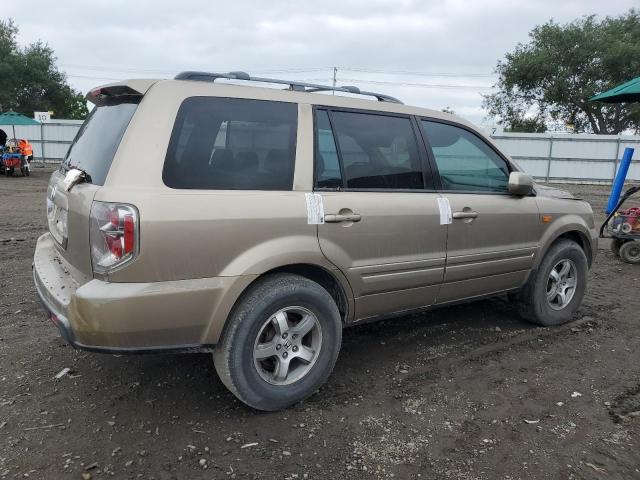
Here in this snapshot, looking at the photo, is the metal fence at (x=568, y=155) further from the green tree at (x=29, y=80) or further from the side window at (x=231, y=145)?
the green tree at (x=29, y=80)

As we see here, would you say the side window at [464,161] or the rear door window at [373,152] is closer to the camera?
the rear door window at [373,152]

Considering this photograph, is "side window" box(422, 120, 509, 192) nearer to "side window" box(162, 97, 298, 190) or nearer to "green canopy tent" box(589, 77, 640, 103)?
A: "side window" box(162, 97, 298, 190)

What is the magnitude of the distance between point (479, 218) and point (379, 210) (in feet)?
3.17

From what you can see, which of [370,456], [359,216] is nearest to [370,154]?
[359,216]

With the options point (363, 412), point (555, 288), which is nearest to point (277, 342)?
point (363, 412)

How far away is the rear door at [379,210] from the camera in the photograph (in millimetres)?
3176

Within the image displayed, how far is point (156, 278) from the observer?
2.55 meters

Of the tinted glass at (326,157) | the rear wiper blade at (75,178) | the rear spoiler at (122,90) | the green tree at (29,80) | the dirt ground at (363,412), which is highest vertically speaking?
the green tree at (29,80)

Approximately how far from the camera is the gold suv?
256cm

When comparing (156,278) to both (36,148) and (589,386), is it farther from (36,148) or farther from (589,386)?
(36,148)

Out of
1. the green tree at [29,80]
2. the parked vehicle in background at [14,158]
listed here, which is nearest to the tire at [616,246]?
the parked vehicle in background at [14,158]

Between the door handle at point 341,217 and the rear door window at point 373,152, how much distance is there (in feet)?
0.63

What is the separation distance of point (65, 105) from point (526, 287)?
44623 millimetres

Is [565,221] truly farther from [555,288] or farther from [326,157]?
[326,157]
